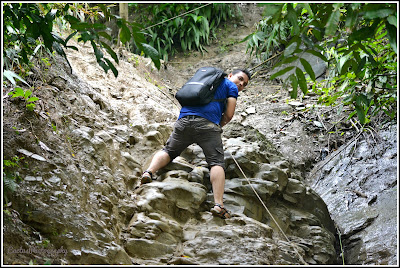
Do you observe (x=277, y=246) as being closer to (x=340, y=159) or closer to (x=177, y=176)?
(x=177, y=176)

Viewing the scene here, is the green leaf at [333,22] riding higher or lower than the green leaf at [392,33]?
higher

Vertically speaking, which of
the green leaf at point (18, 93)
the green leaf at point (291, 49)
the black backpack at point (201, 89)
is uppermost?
the green leaf at point (291, 49)

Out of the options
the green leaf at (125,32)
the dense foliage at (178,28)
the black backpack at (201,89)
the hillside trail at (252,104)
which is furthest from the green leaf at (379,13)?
the dense foliage at (178,28)

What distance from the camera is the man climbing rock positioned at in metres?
3.39

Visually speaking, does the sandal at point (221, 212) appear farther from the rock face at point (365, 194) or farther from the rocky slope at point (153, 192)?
the rock face at point (365, 194)

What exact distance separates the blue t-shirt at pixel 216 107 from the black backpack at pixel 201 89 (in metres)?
0.05

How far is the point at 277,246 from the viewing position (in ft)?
10.1

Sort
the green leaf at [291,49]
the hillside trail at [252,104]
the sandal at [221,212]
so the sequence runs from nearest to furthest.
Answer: the green leaf at [291,49]
the sandal at [221,212]
the hillside trail at [252,104]

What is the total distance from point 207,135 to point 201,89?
0.42 metres

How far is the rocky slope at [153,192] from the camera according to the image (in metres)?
2.48

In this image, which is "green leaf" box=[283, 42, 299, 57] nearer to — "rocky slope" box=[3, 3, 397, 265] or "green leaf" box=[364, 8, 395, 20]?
"green leaf" box=[364, 8, 395, 20]

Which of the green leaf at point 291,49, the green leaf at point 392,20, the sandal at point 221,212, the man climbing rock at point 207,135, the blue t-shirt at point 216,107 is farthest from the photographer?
the blue t-shirt at point 216,107

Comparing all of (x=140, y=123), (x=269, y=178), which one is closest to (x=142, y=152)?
(x=140, y=123)

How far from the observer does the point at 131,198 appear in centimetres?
324
